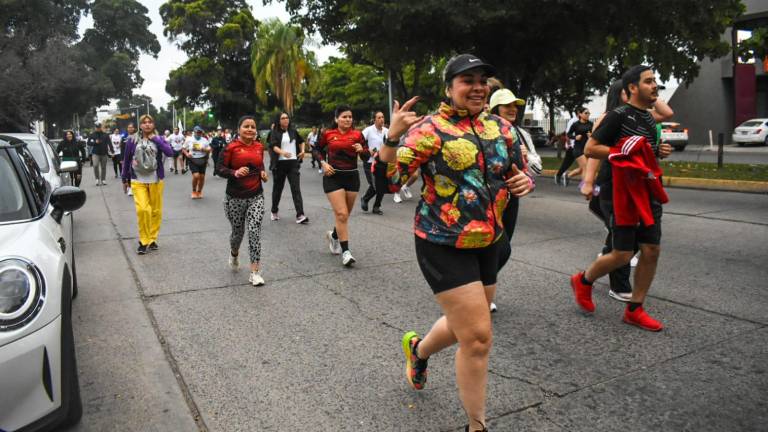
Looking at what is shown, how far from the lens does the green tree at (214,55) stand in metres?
52.1

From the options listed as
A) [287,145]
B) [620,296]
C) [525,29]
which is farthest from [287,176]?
[525,29]

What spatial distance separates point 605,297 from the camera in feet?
17.8

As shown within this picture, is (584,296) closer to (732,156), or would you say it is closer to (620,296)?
(620,296)

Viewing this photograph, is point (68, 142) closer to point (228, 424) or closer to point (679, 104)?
point (228, 424)

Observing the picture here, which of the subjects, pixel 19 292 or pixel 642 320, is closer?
pixel 19 292

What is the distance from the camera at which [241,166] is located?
6410mm

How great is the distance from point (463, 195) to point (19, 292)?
203 centimetres

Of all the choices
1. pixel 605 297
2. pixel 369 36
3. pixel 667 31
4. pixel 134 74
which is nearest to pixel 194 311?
pixel 605 297

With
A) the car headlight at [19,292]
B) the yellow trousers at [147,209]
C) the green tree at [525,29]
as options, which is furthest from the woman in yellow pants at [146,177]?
the green tree at [525,29]

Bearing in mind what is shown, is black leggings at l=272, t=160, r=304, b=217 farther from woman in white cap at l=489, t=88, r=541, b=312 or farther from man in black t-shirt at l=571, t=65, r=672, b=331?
man in black t-shirt at l=571, t=65, r=672, b=331

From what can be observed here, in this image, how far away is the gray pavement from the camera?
3.29 m

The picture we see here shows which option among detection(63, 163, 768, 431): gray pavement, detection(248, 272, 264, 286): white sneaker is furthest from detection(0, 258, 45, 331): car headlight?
detection(248, 272, 264, 286): white sneaker

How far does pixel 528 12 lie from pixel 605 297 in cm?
1378

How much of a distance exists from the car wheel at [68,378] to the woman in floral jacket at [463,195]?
1.72 meters
